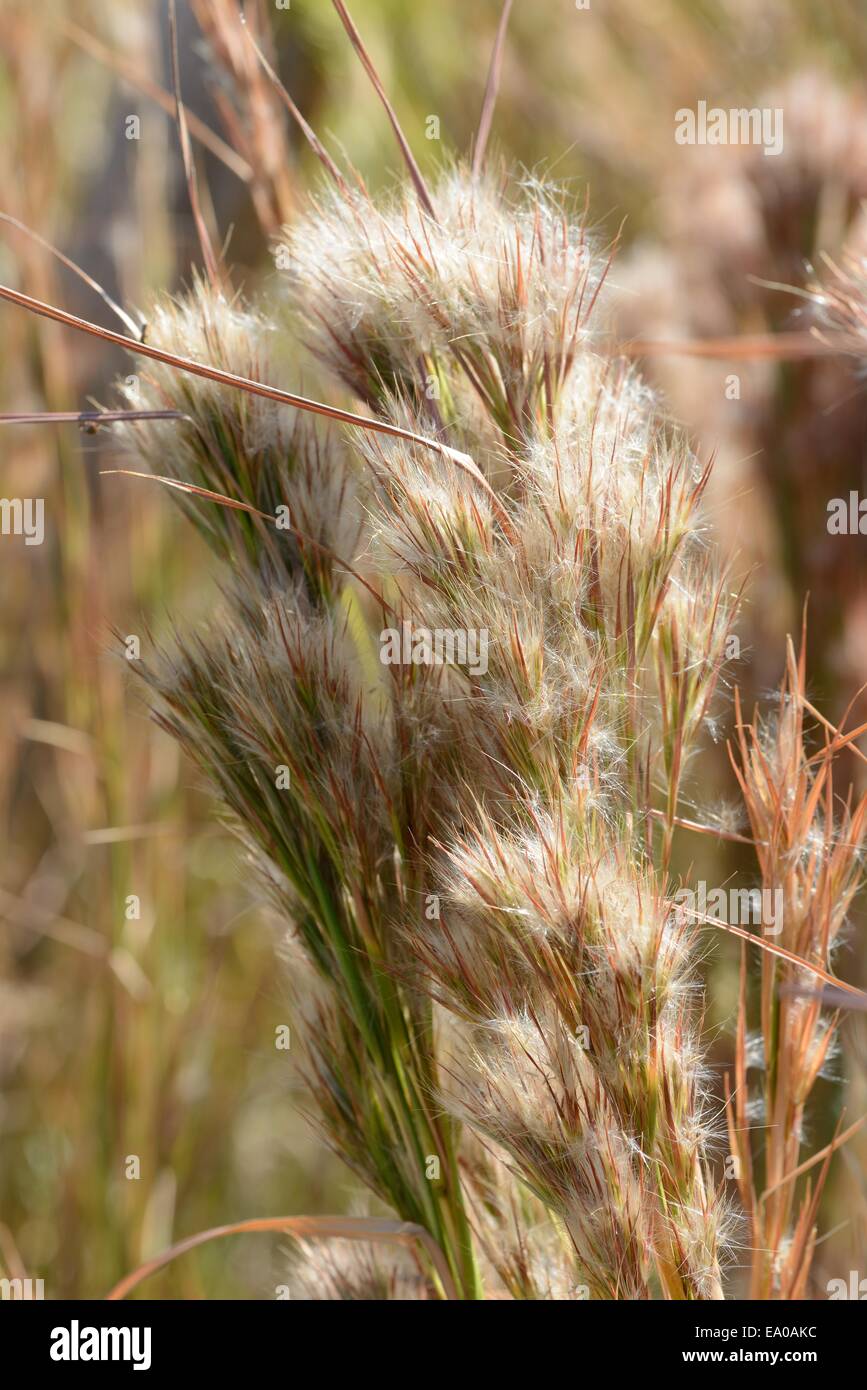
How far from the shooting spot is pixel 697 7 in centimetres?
105

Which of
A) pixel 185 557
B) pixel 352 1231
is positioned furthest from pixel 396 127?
pixel 185 557

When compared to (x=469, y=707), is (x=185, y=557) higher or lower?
higher

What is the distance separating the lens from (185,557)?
3.48 feet

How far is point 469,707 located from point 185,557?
733mm

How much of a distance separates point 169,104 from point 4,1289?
65cm

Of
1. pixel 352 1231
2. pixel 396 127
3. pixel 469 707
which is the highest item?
pixel 396 127

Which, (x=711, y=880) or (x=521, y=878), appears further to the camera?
(x=711, y=880)

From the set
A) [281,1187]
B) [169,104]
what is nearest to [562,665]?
[169,104]

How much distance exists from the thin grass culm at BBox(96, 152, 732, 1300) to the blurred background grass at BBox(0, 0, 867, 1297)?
0.36 ft

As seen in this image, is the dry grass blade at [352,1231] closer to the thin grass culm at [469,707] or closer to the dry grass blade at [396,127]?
the thin grass culm at [469,707]

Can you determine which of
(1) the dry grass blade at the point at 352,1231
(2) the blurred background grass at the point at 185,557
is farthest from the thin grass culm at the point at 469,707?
(2) the blurred background grass at the point at 185,557

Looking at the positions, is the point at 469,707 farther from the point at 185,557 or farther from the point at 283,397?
the point at 185,557

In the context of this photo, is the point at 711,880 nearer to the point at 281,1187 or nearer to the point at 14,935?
the point at 281,1187

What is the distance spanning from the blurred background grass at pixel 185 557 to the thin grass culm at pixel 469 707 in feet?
0.36
